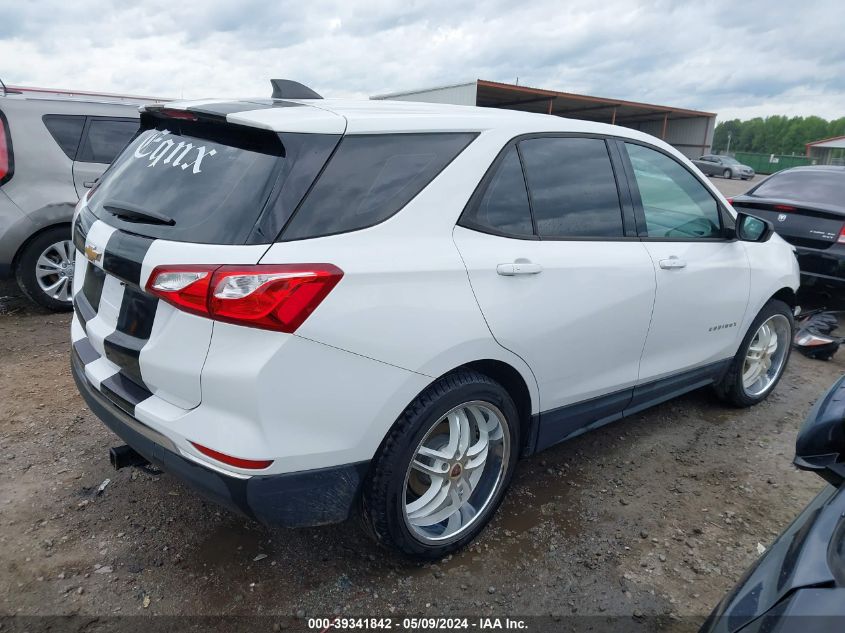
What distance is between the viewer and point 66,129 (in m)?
5.41

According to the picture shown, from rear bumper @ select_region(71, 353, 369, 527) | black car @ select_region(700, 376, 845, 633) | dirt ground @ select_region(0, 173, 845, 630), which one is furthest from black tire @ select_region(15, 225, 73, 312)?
black car @ select_region(700, 376, 845, 633)

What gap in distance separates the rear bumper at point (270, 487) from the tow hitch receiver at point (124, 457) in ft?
0.48

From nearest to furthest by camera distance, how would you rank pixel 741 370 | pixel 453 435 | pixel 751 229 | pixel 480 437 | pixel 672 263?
pixel 453 435 < pixel 480 437 < pixel 672 263 < pixel 751 229 < pixel 741 370

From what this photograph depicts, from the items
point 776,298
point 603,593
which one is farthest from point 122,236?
point 776,298

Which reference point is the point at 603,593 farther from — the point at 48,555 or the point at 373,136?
the point at 48,555

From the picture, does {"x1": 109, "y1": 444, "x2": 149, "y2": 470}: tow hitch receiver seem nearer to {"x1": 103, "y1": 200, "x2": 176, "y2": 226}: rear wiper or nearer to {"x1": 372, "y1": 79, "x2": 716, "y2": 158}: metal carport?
{"x1": 103, "y1": 200, "x2": 176, "y2": 226}: rear wiper

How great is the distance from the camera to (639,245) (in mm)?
3033

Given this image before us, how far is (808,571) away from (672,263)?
210 cm

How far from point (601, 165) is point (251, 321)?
1.95 metres

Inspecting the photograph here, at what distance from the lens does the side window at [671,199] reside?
319 cm

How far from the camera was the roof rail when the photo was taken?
2.65m

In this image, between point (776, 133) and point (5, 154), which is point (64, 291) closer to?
point (5, 154)

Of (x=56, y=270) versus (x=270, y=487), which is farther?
(x=56, y=270)

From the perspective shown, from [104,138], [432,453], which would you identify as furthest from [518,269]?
[104,138]
